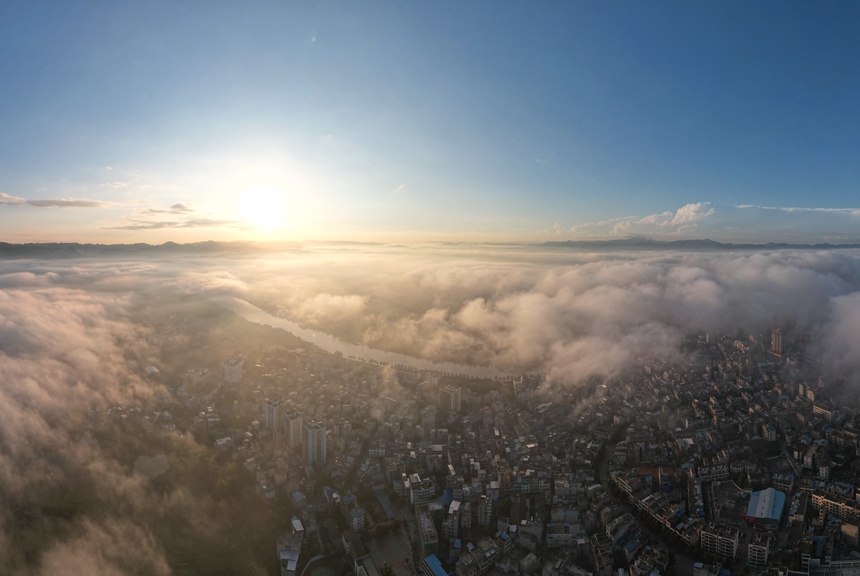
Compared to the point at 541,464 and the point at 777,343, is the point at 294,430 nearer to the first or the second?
the point at 541,464

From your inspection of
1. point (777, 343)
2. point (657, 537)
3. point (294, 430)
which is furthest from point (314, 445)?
point (777, 343)

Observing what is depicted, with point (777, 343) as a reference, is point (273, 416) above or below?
below

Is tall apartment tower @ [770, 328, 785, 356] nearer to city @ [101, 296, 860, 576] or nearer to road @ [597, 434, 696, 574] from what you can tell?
city @ [101, 296, 860, 576]

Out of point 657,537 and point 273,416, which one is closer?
point 657,537

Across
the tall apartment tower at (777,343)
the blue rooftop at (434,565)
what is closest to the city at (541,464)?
the blue rooftop at (434,565)

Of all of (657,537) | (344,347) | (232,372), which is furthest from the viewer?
(344,347)

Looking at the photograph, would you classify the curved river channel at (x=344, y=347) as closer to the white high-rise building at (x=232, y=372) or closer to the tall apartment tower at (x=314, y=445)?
the white high-rise building at (x=232, y=372)

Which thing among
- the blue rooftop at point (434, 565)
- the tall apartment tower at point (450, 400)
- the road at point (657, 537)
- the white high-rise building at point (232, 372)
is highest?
the white high-rise building at point (232, 372)

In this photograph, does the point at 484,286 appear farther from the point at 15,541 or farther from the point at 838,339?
the point at 15,541
